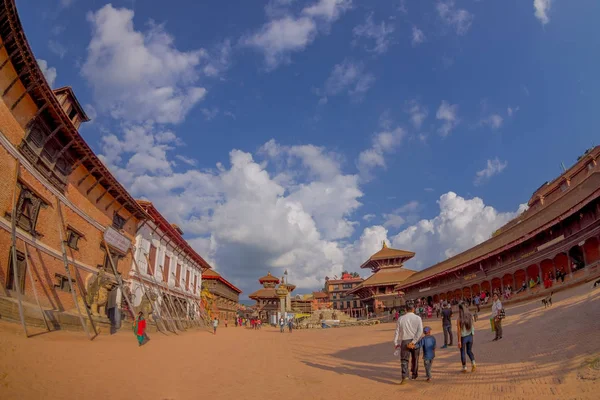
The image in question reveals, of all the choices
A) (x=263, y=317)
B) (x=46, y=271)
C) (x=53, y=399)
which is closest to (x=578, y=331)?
(x=53, y=399)

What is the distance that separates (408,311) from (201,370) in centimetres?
581

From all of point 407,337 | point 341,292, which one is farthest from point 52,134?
point 341,292

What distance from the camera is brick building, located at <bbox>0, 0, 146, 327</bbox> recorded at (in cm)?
1145

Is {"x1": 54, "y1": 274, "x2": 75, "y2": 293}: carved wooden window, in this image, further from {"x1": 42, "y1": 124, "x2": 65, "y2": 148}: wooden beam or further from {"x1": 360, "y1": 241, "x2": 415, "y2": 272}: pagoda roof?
{"x1": 360, "y1": 241, "x2": 415, "y2": 272}: pagoda roof

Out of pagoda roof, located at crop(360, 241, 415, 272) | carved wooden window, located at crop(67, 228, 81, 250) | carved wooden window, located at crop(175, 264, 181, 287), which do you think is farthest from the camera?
pagoda roof, located at crop(360, 241, 415, 272)

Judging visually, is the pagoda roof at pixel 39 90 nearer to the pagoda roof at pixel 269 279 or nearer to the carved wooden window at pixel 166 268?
the carved wooden window at pixel 166 268

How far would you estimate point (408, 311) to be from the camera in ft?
25.3

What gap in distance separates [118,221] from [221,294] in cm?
3788

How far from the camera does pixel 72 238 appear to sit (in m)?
16.3

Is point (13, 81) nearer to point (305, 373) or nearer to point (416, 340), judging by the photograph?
point (305, 373)

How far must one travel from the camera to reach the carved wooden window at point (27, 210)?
12.5 m

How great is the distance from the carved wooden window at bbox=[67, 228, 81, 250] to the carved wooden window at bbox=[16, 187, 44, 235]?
2.54 metres

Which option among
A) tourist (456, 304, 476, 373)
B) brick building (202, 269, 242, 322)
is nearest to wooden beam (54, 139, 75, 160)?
tourist (456, 304, 476, 373)

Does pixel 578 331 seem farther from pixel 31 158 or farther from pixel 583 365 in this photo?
pixel 31 158
